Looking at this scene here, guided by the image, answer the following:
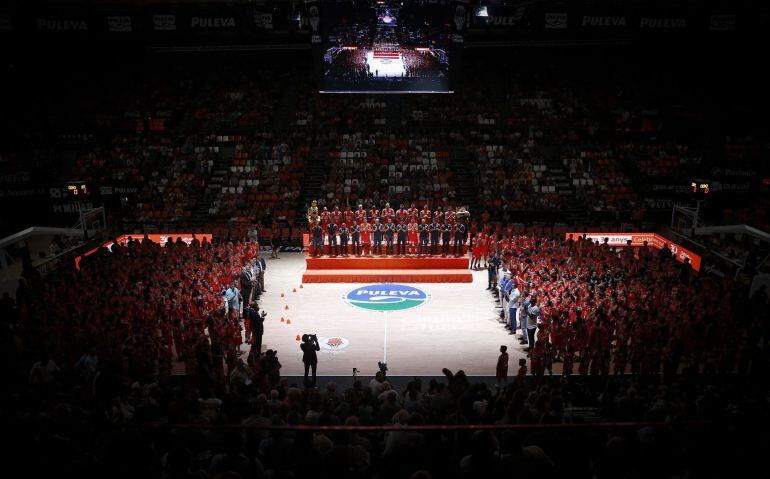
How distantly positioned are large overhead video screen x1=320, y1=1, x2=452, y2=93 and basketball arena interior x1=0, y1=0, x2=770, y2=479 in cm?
10

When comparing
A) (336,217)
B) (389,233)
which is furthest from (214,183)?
(389,233)

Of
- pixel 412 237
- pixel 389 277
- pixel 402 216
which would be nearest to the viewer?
pixel 389 277

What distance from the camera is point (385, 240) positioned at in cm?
2106

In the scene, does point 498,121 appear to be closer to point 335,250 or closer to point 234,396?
point 335,250

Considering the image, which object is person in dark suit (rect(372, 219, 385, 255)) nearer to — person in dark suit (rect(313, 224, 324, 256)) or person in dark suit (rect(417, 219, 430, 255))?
person in dark suit (rect(417, 219, 430, 255))

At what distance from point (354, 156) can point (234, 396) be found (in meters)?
21.4

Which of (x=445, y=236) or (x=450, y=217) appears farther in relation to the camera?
(x=450, y=217)

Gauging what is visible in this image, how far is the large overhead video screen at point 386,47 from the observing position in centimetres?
1909

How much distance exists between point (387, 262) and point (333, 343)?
6142mm

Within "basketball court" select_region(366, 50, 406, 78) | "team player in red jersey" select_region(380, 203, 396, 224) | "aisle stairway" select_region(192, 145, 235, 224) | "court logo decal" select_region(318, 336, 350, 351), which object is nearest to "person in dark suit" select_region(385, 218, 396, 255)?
"team player in red jersey" select_region(380, 203, 396, 224)

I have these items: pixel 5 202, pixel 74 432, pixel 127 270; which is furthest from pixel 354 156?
pixel 74 432

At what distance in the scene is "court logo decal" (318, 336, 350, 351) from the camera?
1422 centimetres

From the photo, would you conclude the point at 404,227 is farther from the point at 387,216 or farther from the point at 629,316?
the point at 629,316

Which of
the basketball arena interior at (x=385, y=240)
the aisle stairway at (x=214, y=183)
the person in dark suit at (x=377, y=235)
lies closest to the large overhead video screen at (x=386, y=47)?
the basketball arena interior at (x=385, y=240)
